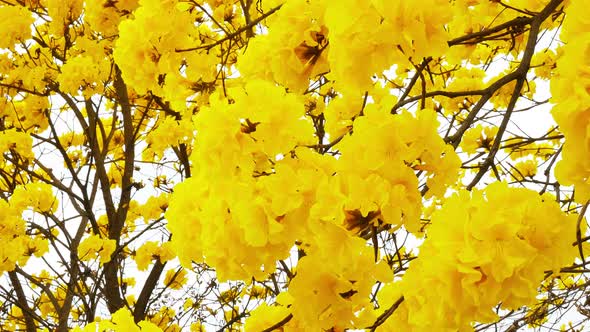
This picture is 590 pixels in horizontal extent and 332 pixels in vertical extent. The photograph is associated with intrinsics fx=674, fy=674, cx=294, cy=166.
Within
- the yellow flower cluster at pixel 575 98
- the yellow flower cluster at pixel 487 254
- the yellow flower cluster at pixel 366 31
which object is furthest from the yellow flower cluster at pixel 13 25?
the yellow flower cluster at pixel 575 98

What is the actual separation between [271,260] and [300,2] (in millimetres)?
517

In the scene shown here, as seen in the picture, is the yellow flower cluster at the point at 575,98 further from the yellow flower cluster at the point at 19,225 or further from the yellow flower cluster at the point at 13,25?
the yellow flower cluster at the point at 13,25

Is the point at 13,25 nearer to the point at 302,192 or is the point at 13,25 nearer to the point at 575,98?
the point at 302,192

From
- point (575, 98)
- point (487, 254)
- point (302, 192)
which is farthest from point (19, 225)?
point (575, 98)

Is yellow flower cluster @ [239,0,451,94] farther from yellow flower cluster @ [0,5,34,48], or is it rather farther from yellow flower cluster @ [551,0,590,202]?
yellow flower cluster @ [0,5,34,48]

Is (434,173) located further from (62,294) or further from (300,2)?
(62,294)

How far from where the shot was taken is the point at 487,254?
0.95 m

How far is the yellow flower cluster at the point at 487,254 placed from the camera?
957mm

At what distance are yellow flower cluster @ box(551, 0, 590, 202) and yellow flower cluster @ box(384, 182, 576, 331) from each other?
0.08 meters

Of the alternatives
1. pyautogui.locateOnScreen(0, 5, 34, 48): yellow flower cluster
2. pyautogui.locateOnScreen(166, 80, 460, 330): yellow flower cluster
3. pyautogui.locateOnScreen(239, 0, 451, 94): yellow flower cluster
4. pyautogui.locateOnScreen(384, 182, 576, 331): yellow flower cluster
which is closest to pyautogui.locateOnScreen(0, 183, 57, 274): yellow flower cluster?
pyautogui.locateOnScreen(0, 5, 34, 48): yellow flower cluster

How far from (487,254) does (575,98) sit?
0.80 feet

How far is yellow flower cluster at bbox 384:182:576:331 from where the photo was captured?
0.96 m

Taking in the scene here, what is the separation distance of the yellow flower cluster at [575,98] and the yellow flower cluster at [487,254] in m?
0.08

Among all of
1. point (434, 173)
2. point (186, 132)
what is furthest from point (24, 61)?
point (434, 173)
